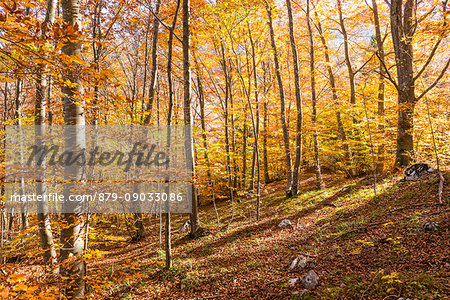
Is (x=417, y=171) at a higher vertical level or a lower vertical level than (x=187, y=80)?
lower

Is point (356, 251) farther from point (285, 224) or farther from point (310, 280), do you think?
point (285, 224)

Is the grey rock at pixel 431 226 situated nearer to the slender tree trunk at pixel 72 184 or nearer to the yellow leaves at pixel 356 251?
the yellow leaves at pixel 356 251

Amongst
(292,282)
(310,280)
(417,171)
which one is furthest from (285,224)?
(417,171)

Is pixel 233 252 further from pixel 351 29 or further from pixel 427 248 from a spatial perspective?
pixel 351 29

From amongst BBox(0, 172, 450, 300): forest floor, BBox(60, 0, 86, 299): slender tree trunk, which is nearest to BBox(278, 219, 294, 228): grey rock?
BBox(0, 172, 450, 300): forest floor

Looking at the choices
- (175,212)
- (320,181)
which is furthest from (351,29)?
(175,212)

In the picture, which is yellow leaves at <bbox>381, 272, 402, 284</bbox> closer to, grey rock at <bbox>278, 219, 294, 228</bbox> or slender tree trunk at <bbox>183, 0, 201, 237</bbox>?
grey rock at <bbox>278, 219, 294, 228</bbox>

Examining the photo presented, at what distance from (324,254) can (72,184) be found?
16.4ft

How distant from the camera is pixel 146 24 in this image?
10359 millimetres

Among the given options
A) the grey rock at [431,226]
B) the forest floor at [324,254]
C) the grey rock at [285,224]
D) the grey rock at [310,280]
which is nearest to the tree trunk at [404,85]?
the forest floor at [324,254]

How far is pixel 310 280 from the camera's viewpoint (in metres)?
3.88

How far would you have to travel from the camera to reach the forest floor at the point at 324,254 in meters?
3.35

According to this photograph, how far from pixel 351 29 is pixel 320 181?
29.6ft

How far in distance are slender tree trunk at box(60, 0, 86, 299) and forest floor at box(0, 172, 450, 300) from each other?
32 centimetres
